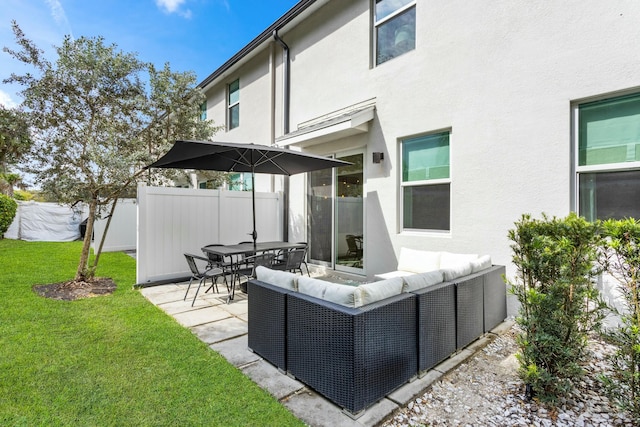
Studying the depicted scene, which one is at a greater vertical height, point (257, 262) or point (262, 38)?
point (262, 38)

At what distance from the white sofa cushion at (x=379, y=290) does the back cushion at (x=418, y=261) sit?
88.5 inches

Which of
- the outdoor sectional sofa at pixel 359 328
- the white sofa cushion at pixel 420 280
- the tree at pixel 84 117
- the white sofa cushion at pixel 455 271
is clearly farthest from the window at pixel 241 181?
the white sofa cushion at pixel 420 280

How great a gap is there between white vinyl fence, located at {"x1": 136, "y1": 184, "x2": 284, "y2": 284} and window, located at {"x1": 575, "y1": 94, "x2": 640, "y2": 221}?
6.97 meters

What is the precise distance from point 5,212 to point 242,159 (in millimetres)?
14071

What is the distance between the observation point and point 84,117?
6.62m

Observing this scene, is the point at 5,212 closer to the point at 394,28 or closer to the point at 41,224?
the point at 41,224

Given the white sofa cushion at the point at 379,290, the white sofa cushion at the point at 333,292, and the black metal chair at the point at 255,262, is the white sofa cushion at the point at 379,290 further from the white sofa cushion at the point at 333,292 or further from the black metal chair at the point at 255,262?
the black metal chair at the point at 255,262

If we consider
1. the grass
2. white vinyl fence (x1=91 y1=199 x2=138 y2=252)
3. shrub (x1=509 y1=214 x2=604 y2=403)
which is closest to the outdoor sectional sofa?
the grass

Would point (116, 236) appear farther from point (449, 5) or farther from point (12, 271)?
point (449, 5)

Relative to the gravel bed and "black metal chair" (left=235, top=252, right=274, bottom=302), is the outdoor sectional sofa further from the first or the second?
"black metal chair" (left=235, top=252, right=274, bottom=302)

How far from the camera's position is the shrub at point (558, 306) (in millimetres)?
2688

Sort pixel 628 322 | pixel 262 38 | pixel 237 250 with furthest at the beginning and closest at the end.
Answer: pixel 262 38 < pixel 237 250 < pixel 628 322

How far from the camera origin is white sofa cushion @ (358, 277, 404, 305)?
284 cm

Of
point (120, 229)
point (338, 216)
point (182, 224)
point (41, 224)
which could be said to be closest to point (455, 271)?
point (338, 216)
